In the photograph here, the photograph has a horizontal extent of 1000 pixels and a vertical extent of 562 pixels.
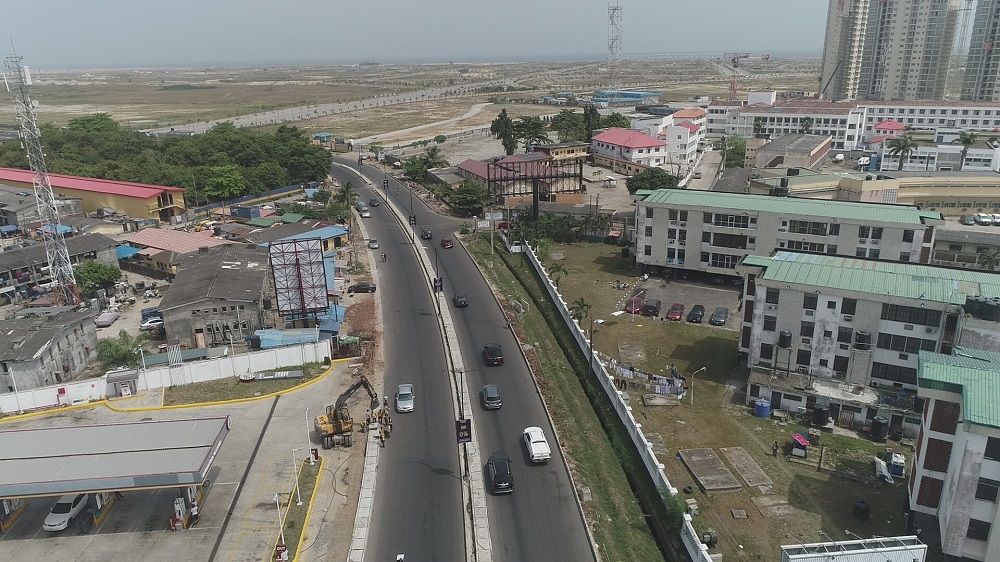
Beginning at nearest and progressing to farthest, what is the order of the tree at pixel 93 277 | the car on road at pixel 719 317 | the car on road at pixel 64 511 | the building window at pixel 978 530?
1. the building window at pixel 978 530
2. the car on road at pixel 64 511
3. the car on road at pixel 719 317
4. the tree at pixel 93 277

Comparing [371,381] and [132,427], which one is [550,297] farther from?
[132,427]

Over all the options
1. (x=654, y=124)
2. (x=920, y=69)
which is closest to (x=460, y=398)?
(x=654, y=124)

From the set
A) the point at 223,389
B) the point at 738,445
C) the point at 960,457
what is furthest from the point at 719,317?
the point at 223,389

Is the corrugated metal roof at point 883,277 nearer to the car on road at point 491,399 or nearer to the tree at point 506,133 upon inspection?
the car on road at point 491,399

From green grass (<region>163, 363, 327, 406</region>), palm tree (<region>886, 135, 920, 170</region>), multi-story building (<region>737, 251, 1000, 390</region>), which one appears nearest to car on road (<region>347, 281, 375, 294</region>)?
green grass (<region>163, 363, 327, 406</region>)

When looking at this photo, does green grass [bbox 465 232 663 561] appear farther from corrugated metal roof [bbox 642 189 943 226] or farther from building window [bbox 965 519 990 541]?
corrugated metal roof [bbox 642 189 943 226]

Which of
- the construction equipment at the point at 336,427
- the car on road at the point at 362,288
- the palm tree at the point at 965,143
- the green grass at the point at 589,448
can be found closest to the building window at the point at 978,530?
the green grass at the point at 589,448

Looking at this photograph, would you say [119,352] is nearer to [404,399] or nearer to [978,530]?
[404,399]
